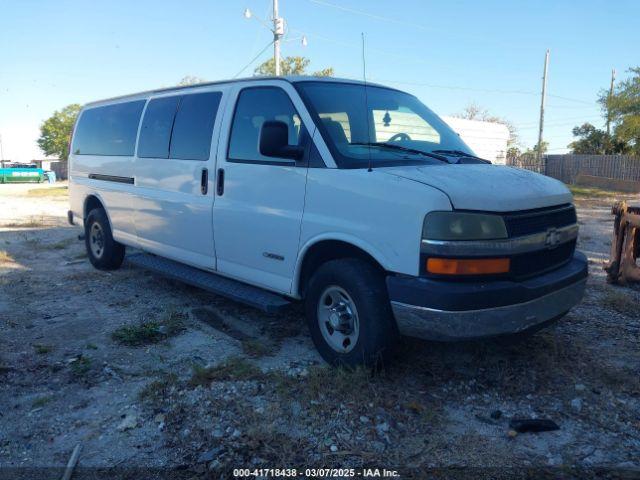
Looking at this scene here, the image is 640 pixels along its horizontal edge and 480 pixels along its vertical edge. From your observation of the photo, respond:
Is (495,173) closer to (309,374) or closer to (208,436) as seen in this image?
(309,374)

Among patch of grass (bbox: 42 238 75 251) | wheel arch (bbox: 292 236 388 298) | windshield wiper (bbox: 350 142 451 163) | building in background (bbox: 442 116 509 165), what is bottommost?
patch of grass (bbox: 42 238 75 251)

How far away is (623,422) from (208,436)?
8.32 ft

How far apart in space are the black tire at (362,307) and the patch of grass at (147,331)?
5.54 feet

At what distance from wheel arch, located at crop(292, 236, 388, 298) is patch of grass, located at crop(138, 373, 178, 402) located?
3.66ft

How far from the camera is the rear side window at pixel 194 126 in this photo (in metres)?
4.96

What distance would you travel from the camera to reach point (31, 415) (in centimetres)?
341

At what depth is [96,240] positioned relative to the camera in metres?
7.36

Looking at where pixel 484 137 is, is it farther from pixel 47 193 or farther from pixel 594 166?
pixel 47 193

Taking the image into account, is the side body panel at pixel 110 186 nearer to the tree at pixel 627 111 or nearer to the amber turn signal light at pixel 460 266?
the amber turn signal light at pixel 460 266

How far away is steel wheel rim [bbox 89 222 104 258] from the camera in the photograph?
721 cm

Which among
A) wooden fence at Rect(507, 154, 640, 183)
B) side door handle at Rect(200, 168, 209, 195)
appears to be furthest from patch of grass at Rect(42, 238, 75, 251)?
wooden fence at Rect(507, 154, 640, 183)

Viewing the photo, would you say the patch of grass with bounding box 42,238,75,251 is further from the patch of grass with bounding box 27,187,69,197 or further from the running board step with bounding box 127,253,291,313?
the patch of grass with bounding box 27,187,69,197

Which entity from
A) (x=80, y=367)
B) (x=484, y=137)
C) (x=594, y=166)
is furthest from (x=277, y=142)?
(x=594, y=166)

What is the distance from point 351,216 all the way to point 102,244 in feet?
15.6
